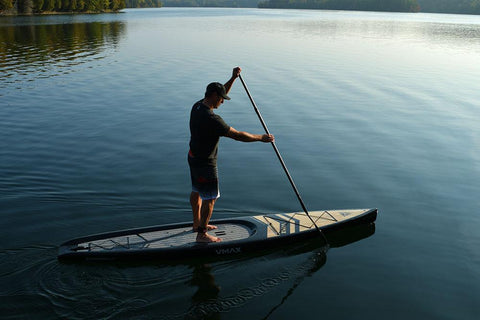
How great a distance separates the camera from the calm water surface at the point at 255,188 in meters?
6.74

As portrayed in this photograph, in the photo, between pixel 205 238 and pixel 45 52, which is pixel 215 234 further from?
pixel 45 52

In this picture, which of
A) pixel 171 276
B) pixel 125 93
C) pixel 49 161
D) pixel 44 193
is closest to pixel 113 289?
pixel 171 276

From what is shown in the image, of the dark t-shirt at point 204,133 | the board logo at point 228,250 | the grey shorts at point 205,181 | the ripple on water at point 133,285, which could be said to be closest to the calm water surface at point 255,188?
the ripple on water at point 133,285

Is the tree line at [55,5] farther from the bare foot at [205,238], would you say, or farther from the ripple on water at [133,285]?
the bare foot at [205,238]

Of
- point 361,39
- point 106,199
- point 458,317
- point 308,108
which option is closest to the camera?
point 458,317

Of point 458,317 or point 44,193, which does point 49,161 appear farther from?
point 458,317

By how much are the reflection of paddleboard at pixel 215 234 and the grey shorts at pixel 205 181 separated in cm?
93

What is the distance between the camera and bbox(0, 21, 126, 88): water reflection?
27.6m

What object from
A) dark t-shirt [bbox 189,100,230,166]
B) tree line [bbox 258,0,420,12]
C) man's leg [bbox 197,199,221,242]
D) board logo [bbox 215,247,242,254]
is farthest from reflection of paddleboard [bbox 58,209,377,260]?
tree line [bbox 258,0,420,12]

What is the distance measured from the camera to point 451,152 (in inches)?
543

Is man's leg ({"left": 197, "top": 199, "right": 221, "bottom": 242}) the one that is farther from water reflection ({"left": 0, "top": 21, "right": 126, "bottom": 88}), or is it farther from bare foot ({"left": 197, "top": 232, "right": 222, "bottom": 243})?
water reflection ({"left": 0, "top": 21, "right": 126, "bottom": 88})

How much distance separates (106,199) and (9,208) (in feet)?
6.53

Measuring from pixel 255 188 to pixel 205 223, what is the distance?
3306 mm

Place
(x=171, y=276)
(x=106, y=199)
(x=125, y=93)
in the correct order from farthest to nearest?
(x=125, y=93) → (x=106, y=199) → (x=171, y=276)
